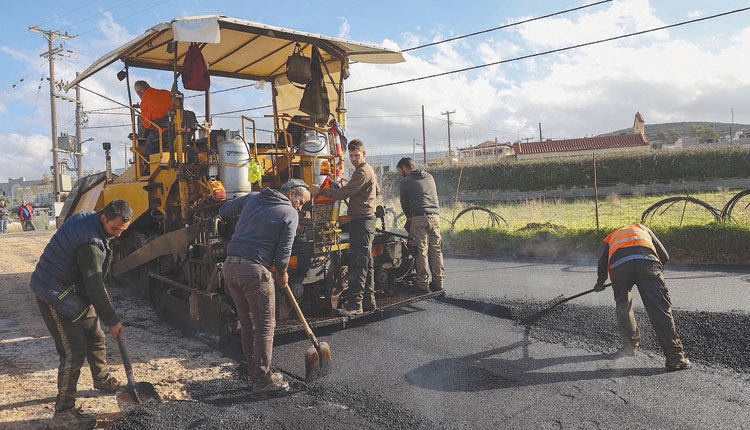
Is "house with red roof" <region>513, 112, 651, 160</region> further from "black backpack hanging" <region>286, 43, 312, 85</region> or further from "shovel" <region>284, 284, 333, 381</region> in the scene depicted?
"shovel" <region>284, 284, 333, 381</region>

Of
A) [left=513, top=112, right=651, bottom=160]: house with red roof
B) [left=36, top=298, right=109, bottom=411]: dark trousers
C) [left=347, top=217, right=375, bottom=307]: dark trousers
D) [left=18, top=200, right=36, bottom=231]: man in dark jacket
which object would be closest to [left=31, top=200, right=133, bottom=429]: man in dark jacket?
[left=36, top=298, right=109, bottom=411]: dark trousers

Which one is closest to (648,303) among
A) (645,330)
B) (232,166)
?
(645,330)

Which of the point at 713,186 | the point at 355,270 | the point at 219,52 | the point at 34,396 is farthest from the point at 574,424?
the point at 713,186

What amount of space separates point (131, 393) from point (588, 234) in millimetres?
8622

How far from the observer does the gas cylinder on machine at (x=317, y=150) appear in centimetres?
605

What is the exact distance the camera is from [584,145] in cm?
4434

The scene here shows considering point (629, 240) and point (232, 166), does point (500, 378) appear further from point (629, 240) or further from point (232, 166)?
point (232, 166)

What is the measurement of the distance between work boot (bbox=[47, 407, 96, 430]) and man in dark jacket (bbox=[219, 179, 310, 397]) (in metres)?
1.08

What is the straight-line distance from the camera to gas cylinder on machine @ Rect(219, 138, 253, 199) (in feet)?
17.9

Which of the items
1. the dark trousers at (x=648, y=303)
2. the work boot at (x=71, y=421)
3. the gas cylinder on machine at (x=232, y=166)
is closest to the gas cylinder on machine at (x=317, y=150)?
the gas cylinder on machine at (x=232, y=166)

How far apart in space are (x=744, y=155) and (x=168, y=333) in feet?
87.0

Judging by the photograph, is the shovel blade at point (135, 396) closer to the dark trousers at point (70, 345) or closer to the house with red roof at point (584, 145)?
the dark trousers at point (70, 345)

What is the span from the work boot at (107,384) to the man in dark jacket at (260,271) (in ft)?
3.23

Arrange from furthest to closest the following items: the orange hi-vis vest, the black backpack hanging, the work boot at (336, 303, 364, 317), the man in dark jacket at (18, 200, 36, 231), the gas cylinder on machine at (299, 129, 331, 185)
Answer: the man in dark jacket at (18, 200, 36, 231)
the black backpack hanging
the gas cylinder on machine at (299, 129, 331, 185)
the work boot at (336, 303, 364, 317)
the orange hi-vis vest
